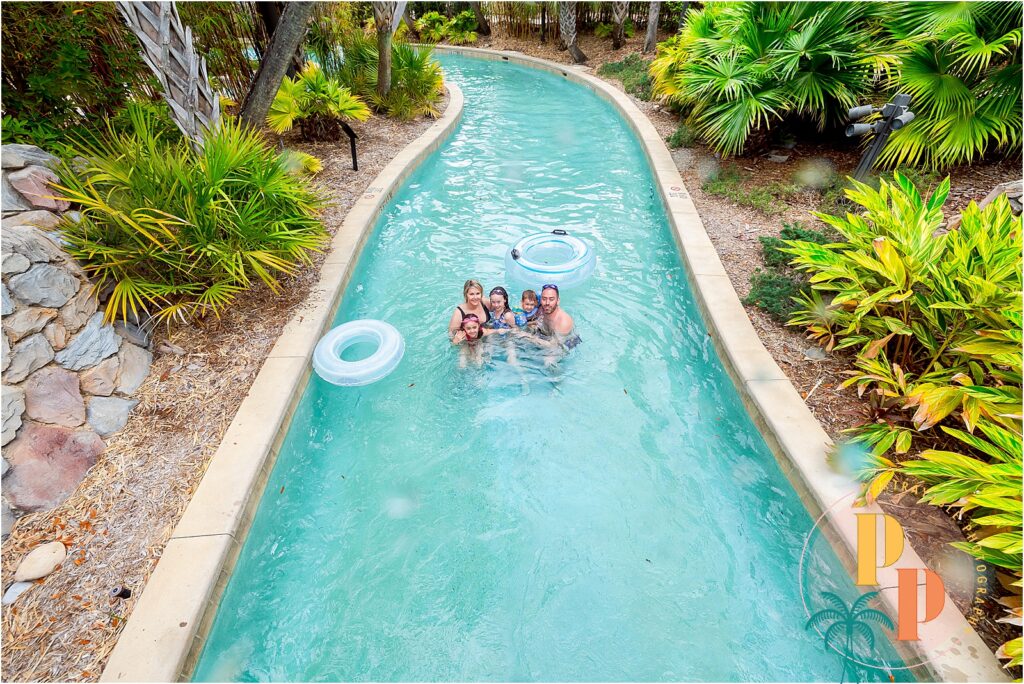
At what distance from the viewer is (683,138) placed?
8.57m

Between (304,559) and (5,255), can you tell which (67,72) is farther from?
(304,559)

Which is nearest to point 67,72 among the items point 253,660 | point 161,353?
point 161,353

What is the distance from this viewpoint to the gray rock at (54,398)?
3242 mm

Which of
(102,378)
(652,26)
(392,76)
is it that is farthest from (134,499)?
(652,26)

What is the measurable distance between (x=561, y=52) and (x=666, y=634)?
19.4 m

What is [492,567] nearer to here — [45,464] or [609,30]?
[45,464]

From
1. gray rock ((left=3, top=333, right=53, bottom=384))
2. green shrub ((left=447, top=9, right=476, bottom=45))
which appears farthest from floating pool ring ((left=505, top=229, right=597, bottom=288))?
green shrub ((left=447, top=9, right=476, bottom=45))

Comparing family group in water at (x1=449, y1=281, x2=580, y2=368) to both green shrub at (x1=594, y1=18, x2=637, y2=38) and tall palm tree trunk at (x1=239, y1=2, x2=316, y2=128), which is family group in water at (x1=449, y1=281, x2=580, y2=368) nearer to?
tall palm tree trunk at (x1=239, y1=2, x2=316, y2=128)

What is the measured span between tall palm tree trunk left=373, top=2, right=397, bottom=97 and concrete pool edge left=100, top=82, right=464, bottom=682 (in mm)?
6806

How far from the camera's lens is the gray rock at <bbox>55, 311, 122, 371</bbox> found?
3527 millimetres

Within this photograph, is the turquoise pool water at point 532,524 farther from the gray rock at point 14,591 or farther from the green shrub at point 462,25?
the green shrub at point 462,25

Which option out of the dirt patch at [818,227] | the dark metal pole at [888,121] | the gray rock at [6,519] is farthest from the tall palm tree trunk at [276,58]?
the dark metal pole at [888,121]

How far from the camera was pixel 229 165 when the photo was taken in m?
4.66

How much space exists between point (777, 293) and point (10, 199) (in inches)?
257
